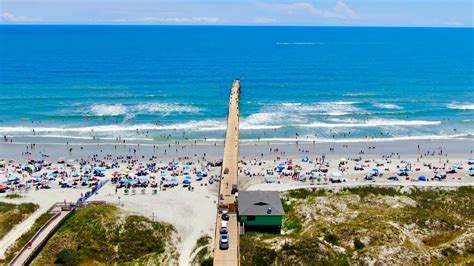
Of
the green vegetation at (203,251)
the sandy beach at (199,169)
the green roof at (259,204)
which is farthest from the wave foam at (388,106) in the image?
the green vegetation at (203,251)

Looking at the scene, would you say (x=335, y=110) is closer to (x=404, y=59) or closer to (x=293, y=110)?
(x=293, y=110)

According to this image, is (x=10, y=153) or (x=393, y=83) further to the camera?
(x=393, y=83)

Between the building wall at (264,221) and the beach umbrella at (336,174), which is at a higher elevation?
the beach umbrella at (336,174)

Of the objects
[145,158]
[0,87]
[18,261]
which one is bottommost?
[18,261]

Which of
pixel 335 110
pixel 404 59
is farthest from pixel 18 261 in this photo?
pixel 404 59

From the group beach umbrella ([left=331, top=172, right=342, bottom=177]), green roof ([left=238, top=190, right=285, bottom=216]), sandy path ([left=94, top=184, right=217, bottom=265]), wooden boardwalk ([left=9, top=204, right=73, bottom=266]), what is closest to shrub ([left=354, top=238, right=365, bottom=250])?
green roof ([left=238, top=190, right=285, bottom=216])

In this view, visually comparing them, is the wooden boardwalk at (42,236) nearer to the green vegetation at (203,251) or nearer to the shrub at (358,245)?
the green vegetation at (203,251)

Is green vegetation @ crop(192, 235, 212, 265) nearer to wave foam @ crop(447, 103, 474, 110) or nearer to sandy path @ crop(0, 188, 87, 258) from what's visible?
sandy path @ crop(0, 188, 87, 258)
